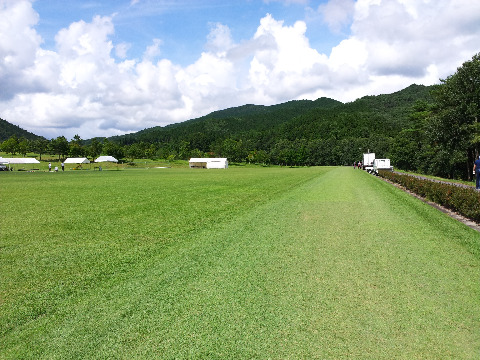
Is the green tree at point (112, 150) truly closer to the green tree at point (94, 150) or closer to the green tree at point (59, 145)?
the green tree at point (94, 150)

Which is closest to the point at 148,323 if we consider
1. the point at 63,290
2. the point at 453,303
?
the point at 63,290

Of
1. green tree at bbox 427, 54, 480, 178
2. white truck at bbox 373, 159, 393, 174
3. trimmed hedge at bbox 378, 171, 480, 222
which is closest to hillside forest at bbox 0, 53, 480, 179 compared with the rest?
green tree at bbox 427, 54, 480, 178

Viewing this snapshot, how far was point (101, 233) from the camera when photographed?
9.52 m

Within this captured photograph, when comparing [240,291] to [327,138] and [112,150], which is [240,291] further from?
[327,138]

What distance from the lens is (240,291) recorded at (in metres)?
5.02

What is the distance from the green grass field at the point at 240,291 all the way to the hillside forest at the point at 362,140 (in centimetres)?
3676

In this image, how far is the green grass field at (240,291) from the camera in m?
3.56

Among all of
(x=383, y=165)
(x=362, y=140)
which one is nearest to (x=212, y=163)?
(x=383, y=165)

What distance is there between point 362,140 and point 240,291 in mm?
153105

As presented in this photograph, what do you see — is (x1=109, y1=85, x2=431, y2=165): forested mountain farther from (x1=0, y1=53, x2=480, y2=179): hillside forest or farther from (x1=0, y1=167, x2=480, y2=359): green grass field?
(x1=0, y1=167, x2=480, y2=359): green grass field

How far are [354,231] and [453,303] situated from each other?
5000mm

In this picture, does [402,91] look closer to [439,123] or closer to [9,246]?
[439,123]

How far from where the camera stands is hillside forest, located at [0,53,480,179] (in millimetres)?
40812

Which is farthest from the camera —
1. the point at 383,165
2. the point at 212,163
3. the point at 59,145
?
the point at 59,145
